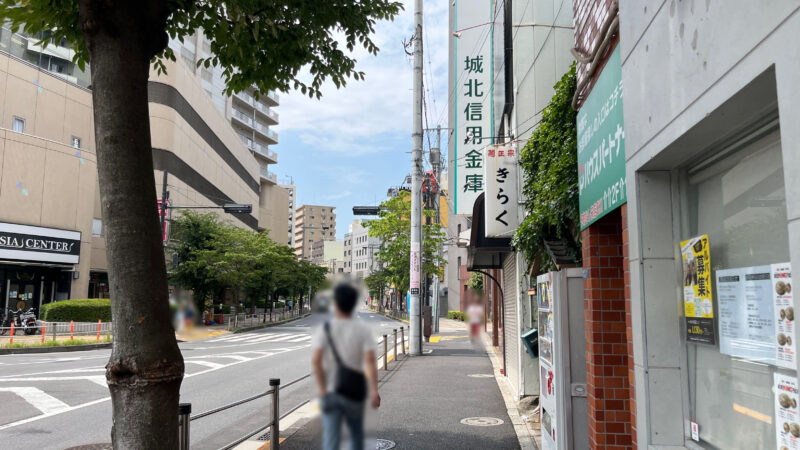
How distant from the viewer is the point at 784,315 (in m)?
2.57

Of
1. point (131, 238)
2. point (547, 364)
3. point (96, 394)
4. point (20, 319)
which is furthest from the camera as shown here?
point (20, 319)

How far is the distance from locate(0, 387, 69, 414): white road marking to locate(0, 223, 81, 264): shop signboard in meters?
18.4

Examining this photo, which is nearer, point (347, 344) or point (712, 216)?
point (347, 344)

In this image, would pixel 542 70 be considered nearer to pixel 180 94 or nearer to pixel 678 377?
pixel 678 377

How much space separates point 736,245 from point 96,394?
40.7ft

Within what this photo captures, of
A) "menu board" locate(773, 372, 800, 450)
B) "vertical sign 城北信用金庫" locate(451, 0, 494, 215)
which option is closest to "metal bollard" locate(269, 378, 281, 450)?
"menu board" locate(773, 372, 800, 450)

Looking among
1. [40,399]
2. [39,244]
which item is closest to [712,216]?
[40,399]

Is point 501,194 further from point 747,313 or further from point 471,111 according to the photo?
point 747,313

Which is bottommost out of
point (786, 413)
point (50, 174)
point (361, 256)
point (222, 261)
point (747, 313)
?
point (786, 413)

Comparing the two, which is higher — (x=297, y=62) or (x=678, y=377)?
(x=297, y=62)

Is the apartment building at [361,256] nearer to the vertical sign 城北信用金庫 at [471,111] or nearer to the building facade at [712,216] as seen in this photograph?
the building facade at [712,216]

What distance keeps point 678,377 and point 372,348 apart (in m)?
3.52

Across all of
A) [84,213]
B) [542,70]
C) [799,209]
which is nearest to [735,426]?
[799,209]

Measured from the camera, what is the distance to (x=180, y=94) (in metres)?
41.0
